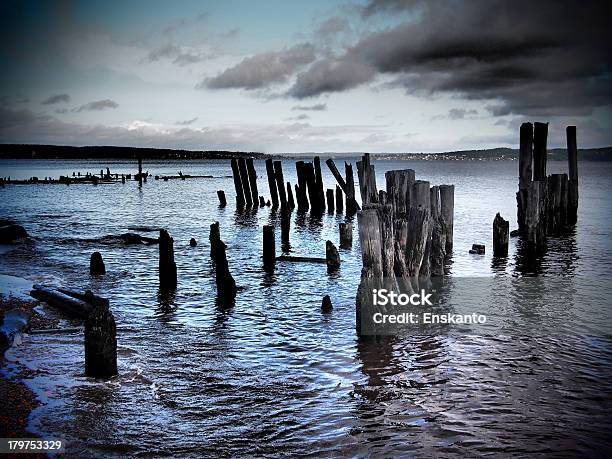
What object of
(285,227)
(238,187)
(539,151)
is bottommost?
(285,227)

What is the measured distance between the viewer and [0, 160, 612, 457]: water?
597cm

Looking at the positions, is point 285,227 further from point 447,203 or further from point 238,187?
point 238,187

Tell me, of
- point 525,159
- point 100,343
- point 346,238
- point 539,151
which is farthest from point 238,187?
point 100,343

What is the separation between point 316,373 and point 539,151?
14451 mm

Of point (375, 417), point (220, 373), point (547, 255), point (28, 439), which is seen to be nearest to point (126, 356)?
point (220, 373)

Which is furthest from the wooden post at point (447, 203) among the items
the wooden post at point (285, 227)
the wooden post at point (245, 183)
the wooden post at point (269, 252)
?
the wooden post at point (245, 183)

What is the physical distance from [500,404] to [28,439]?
5385 millimetres

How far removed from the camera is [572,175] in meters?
23.8

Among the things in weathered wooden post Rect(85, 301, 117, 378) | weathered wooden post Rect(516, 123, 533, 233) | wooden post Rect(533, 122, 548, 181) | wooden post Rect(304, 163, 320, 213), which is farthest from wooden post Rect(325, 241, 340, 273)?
wooden post Rect(304, 163, 320, 213)

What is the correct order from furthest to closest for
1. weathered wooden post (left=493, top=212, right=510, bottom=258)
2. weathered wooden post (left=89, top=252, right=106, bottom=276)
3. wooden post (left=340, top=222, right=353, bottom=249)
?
wooden post (left=340, top=222, right=353, bottom=249)
weathered wooden post (left=493, top=212, right=510, bottom=258)
weathered wooden post (left=89, top=252, right=106, bottom=276)

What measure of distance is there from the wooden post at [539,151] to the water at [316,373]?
476cm

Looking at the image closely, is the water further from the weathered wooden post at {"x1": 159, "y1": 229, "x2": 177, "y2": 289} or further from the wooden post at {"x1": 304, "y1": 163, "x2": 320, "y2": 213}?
the wooden post at {"x1": 304, "y1": 163, "x2": 320, "y2": 213}

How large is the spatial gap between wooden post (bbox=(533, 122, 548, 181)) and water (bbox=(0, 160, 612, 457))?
4.76 meters

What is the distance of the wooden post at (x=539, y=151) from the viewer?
18734mm
